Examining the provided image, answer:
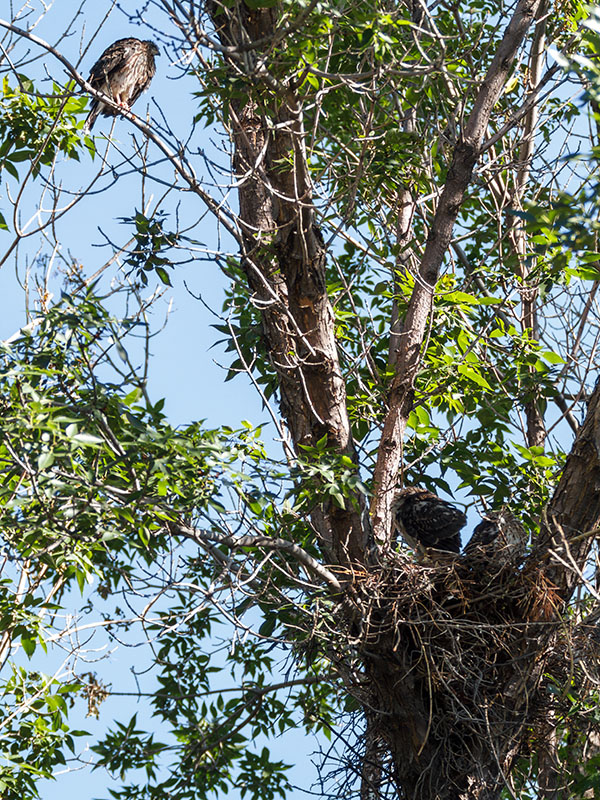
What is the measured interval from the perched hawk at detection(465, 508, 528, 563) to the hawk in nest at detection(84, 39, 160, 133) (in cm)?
476

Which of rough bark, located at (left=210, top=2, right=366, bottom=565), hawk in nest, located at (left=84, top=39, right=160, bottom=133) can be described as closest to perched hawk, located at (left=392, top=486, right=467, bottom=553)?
rough bark, located at (left=210, top=2, right=366, bottom=565)

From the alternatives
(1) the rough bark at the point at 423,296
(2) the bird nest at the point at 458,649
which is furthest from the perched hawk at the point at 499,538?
(1) the rough bark at the point at 423,296

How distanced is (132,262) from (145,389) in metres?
1.41

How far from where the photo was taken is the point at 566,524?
4.14m

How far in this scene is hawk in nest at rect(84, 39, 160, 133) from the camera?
24.5 ft

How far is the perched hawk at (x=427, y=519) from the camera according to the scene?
4750 millimetres

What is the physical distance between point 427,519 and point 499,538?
1.54 feet

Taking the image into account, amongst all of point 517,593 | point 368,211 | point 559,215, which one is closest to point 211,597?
point 517,593

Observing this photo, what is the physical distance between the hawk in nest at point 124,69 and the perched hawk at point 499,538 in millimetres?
4759

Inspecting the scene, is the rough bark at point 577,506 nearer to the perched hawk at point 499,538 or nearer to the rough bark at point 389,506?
the rough bark at point 389,506

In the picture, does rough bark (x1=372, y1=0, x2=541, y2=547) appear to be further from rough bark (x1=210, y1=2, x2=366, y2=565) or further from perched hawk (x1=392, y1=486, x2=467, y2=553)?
rough bark (x1=210, y1=2, x2=366, y2=565)

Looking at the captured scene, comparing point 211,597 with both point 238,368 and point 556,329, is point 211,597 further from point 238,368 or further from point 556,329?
point 556,329

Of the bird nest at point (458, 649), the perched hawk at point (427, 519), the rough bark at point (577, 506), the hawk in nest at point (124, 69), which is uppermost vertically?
the hawk in nest at point (124, 69)

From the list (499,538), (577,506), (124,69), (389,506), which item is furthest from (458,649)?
(124,69)
